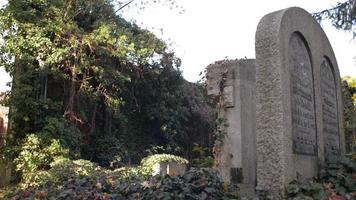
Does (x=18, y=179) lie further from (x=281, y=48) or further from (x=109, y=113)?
(x=281, y=48)

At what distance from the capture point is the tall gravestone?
404 centimetres

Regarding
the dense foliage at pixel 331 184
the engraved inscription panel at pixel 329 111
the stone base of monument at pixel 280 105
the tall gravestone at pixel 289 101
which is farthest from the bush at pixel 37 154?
the dense foliage at pixel 331 184

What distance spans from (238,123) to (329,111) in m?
1.43

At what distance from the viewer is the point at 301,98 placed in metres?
4.70

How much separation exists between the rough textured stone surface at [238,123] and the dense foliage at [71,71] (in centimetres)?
195

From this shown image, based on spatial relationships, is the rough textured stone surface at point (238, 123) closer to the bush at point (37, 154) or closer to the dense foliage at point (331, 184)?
the dense foliage at point (331, 184)

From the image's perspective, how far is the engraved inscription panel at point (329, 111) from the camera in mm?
5643

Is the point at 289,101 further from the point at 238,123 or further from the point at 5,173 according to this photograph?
the point at 5,173

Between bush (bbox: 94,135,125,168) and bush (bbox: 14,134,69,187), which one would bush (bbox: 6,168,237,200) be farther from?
bush (bbox: 94,135,125,168)

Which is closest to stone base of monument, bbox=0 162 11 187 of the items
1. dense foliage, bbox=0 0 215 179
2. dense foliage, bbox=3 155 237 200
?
dense foliage, bbox=0 0 215 179

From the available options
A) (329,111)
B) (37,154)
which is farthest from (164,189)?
(37,154)

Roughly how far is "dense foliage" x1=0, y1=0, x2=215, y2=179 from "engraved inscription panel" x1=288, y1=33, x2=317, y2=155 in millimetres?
3608

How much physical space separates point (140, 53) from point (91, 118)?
2.93 metres

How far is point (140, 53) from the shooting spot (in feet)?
38.0
